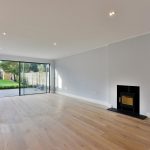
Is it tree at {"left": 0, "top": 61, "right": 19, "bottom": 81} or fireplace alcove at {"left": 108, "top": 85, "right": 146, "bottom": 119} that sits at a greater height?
tree at {"left": 0, "top": 61, "right": 19, "bottom": 81}

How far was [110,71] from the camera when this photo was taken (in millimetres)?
4918

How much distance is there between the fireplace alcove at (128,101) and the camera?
158 inches

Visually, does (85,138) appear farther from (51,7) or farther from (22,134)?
(51,7)

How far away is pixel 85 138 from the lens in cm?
255

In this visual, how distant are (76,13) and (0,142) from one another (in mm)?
2929

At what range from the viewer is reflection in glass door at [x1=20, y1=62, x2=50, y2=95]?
8.01 m

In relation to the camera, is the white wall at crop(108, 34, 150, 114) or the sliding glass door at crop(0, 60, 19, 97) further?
the sliding glass door at crop(0, 60, 19, 97)

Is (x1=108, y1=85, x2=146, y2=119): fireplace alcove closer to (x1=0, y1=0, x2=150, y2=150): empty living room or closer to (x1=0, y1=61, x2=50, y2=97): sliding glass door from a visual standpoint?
(x1=0, y1=0, x2=150, y2=150): empty living room

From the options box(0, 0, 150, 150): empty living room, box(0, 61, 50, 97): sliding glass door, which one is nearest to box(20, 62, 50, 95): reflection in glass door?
box(0, 61, 50, 97): sliding glass door

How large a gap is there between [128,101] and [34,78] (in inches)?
248

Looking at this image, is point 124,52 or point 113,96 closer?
point 124,52

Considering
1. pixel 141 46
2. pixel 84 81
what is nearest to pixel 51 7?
pixel 141 46

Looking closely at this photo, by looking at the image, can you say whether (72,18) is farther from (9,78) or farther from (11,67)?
(9,78)

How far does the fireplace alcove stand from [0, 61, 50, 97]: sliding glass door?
571 cm
